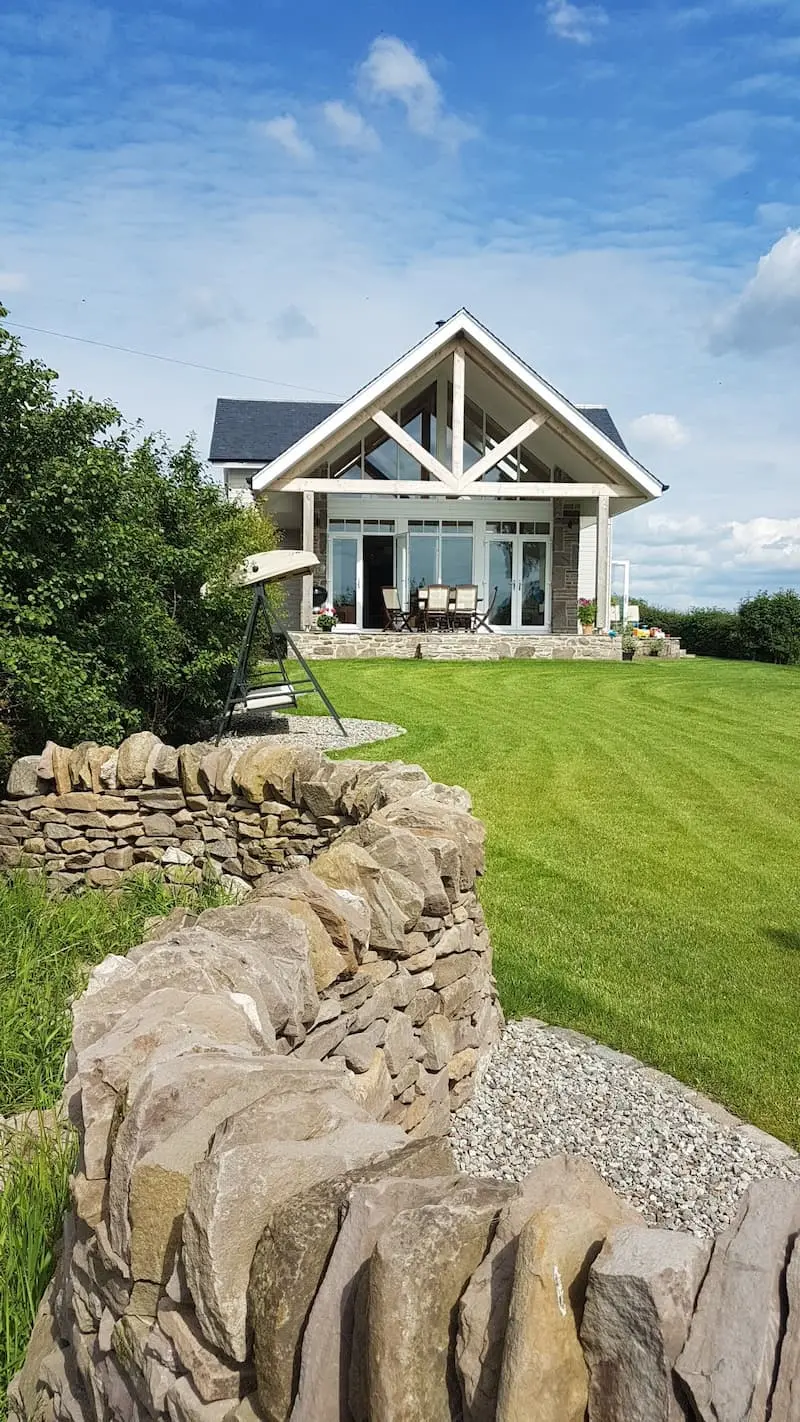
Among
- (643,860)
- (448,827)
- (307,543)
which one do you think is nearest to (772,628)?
(307,543)

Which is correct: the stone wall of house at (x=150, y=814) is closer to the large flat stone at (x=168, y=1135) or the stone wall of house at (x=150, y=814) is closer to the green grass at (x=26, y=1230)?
the green grass at (x=26, y=1230)

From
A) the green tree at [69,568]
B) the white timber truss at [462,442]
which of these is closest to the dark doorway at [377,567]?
the white timber truss at [462,442]

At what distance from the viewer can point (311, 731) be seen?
12523mm

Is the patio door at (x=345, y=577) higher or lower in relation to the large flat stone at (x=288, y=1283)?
higher

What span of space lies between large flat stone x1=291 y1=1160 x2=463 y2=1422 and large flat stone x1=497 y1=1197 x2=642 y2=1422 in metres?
0.28

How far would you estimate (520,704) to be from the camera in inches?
605

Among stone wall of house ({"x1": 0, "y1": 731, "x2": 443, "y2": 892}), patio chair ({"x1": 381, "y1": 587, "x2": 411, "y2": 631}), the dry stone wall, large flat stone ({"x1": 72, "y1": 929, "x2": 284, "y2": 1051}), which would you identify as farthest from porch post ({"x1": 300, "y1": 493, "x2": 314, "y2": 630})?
the dry stone wall

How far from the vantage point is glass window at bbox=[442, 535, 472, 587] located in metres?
26.2

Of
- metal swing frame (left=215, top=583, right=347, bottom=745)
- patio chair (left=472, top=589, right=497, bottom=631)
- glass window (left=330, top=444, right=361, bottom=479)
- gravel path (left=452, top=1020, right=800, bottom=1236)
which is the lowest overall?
gravel path (left=452, top=1020, right=800, bottom=1236)

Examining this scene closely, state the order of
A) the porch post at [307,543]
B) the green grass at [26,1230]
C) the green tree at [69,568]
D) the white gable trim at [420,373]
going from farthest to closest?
the porch post at [307,543], the white gable trim at [420,373], the green tree at [69,568], the green grass at [26,1230]

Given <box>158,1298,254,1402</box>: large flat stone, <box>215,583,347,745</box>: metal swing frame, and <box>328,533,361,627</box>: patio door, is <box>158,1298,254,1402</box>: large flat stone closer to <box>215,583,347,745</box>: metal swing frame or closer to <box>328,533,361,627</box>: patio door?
<box>215,583,347,745</box>: metal swing frame

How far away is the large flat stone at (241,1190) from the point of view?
1679 mm

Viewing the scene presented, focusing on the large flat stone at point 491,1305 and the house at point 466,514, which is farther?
the house at point 466,514

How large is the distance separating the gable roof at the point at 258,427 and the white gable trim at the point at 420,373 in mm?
5240
